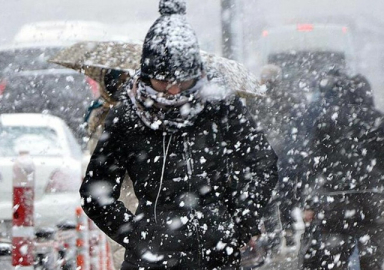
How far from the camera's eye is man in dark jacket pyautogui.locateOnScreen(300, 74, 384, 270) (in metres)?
5.99

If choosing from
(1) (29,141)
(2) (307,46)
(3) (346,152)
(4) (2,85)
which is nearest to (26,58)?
(4) (2,85)

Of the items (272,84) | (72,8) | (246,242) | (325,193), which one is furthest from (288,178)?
(72,8)

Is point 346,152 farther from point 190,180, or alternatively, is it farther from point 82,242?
point 82,242

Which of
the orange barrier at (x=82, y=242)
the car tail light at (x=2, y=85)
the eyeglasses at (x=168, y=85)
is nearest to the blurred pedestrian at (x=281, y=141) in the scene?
the orange barrier at (x=82, y=242)

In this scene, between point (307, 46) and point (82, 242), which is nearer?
point (82, 242)

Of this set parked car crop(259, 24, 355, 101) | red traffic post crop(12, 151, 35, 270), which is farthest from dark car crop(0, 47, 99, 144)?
red traffic post crop(12, 151, 35, 270)

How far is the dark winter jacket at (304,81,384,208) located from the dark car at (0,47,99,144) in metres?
9.20

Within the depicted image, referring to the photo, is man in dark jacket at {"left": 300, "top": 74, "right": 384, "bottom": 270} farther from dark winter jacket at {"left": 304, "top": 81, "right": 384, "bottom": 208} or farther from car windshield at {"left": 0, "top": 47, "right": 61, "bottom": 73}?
car windshield at {"left": 0, "top": 47, "right": 61, "bottom": 73}

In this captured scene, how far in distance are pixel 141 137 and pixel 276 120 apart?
5.06 meters

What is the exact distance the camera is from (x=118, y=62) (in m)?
6.75

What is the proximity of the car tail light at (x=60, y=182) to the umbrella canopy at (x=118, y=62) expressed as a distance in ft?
7.89

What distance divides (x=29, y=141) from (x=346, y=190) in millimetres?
4875

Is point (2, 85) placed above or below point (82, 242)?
below

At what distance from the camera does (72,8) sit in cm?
3697
